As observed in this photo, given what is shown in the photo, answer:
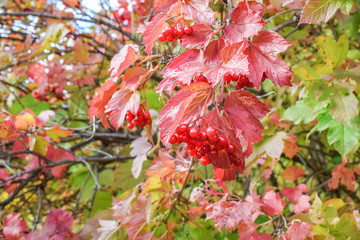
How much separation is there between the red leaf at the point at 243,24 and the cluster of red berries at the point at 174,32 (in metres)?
0.11

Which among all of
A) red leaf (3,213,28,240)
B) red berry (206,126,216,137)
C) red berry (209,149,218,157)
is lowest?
red leaf (3,213,28,240)

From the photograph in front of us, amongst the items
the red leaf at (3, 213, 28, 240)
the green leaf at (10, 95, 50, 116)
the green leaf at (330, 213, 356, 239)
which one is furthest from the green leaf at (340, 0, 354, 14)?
→ the green leaf at (10, 95, 50, 116)

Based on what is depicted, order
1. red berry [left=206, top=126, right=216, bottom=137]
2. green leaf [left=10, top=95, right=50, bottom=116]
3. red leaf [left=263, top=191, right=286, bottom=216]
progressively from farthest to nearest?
1. green leaf [left=10, top=95, right=50, bottom=116]
2. red leaf [left=263, top=191, right=286, bottom=216]
3. red berry [left=206, top=126, right=216, bottom=137]

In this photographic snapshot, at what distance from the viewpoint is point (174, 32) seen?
2.85ft

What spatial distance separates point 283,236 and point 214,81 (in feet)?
2.17

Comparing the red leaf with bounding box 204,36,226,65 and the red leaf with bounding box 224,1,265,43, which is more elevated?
the red leaf with bounding box 224,1,265,43

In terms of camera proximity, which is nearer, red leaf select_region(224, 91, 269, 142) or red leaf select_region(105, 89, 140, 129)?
red leaf select_region(224, 91, 269, 142)

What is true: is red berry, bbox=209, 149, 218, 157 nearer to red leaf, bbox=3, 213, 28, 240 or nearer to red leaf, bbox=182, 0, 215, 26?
red leaf, bbox=182, 0, 215, 26

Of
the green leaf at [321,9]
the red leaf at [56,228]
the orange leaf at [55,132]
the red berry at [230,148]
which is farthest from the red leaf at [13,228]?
the green leaf at [321,9]

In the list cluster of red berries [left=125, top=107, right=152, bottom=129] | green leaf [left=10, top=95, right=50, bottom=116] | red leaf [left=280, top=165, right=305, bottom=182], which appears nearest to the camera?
cluster of red berries [left=125, top=107, right=152, bottom=129]

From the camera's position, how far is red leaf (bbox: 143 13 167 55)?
91 centimetres

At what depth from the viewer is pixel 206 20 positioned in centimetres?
84

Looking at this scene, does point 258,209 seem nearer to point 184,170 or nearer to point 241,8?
point 184,170

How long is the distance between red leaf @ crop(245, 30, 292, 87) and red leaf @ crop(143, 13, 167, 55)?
0.90 ft
